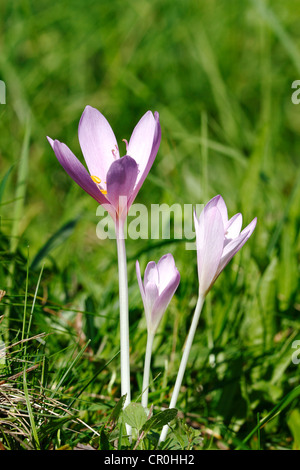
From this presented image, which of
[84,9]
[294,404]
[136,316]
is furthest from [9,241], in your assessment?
[84,9]

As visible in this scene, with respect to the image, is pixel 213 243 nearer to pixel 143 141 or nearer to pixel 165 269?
pixel 165 269

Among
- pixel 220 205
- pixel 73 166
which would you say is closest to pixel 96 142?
pixel 73 166

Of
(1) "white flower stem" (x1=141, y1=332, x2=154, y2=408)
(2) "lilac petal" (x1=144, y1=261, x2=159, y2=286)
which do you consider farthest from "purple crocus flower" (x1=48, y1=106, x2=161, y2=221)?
(1) "white flower stem" (x1=141, y1=332, x2=154, y2=408)

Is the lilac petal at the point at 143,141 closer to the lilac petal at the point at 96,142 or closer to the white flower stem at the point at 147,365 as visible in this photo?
the lilac petal at the point at 96,142

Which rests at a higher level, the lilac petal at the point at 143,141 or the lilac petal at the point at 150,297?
the lilac petal at the point at 143,141

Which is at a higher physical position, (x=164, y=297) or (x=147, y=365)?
(x=164, y=297)

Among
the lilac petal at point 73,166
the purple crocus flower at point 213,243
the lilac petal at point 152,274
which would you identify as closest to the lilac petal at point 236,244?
the purple crocus flower at point 213,243
